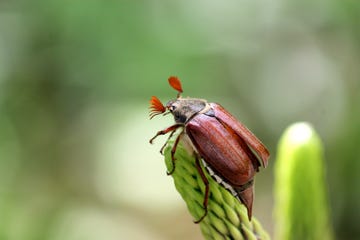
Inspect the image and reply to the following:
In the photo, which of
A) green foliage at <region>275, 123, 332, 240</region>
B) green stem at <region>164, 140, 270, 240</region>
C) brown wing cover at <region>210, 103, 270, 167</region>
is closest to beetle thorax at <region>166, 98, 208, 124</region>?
brown wing cover at <region>210, 103, 270, 167</region>

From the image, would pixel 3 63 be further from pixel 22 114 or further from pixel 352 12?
pixel 352 12

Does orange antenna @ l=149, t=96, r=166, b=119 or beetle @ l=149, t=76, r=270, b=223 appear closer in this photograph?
beetle @ l=149, t=76, r=270, b=223

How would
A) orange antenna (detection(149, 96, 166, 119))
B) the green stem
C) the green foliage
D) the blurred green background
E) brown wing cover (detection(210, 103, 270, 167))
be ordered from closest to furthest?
the green stem
brown wing cover (detection(210, 103, 270, 167))
orange antenna (detection(149, 96, 166, 119))
the green foliage
the blurred green background

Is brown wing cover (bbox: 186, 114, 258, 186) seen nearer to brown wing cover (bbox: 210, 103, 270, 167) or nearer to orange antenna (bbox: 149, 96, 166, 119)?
brown wing cover (bbox: 210, 103, 270, 167)

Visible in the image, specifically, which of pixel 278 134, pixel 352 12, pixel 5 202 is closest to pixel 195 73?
pixel 278 134

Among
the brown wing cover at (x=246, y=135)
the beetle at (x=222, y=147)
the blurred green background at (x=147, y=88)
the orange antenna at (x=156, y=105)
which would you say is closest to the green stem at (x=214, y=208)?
the beetle at (x=222, y=147)
